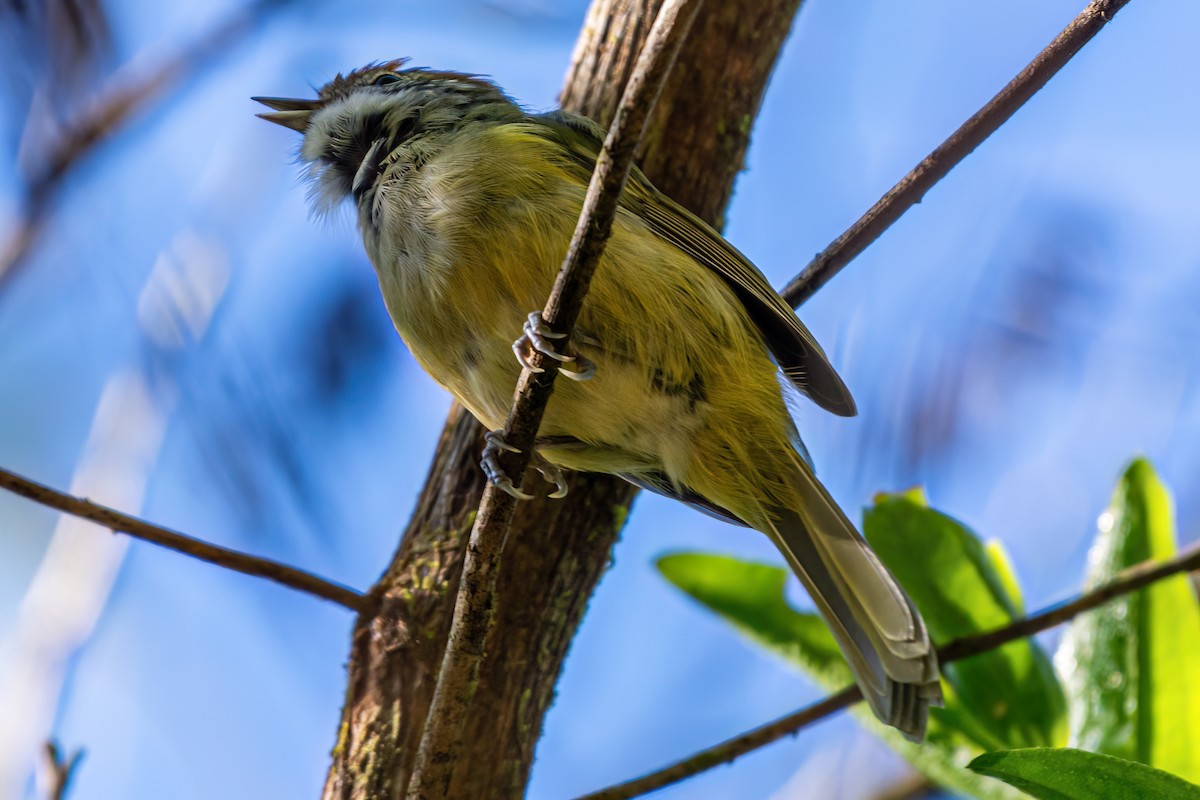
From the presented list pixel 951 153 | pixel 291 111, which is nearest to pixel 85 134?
pixel 291 111

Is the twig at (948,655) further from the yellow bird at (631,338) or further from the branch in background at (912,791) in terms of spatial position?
the branch in background at (912,791)

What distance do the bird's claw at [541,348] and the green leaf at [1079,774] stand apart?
906mm

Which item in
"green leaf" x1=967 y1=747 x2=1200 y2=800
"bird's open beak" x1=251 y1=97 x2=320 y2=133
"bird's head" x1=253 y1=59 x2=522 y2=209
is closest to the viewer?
"green leaf" x1=967 y1=747 x2=1200 y2=800

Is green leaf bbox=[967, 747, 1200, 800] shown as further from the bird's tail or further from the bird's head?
the bird's head

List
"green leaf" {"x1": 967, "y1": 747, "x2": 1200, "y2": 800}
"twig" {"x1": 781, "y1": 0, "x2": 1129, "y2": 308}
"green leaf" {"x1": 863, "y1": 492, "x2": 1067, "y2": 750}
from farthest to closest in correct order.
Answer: "green leaf" {"x1": 863, "y1": 492, "x2": 1067, "y2": 750}
"twig" {"x1": 781, "y1": 0, "x2": 1129, "y2": 308}
"green leaf" {"x1": 967, "y1": 747, "x2": 1200, "y2": 800}

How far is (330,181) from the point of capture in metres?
2.95

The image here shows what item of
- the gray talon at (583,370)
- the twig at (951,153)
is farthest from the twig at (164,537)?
the twig at (951,153)

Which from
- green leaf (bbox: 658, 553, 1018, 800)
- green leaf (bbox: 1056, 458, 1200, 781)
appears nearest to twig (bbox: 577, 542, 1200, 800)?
green leaf (bbox: 1056, 458, 1200, 781)

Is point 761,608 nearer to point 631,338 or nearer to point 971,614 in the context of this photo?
point 971,614

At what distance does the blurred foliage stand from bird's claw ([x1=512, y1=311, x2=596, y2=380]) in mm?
762

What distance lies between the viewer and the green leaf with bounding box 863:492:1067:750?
2566mm

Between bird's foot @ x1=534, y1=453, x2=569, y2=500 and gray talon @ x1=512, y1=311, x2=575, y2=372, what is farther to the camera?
bird's foot @ x1=534, y1=453, x2=569, y2=500

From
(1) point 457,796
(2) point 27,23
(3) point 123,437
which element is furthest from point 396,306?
(2) point 27,23

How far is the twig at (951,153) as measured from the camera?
1934mm
